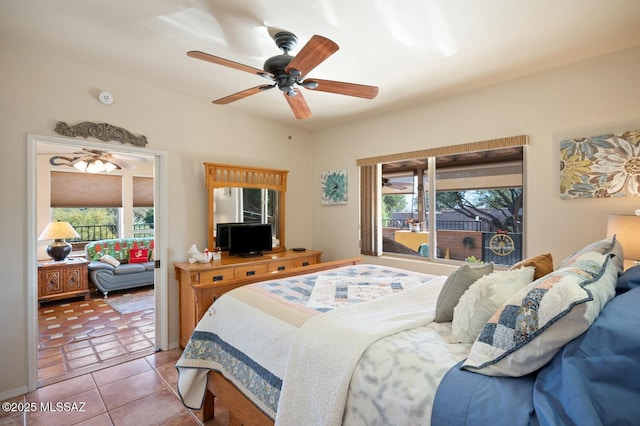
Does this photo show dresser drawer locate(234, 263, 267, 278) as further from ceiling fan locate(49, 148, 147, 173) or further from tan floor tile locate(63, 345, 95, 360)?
ceiling fan locate(49, 148, 147, 173)

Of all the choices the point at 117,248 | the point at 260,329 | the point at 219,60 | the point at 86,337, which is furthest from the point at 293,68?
the point at 117,248

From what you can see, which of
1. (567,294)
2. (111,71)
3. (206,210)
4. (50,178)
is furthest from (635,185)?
(50,178)

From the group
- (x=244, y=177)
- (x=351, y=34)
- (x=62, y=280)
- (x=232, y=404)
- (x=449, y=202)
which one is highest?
(x=351, y=34)

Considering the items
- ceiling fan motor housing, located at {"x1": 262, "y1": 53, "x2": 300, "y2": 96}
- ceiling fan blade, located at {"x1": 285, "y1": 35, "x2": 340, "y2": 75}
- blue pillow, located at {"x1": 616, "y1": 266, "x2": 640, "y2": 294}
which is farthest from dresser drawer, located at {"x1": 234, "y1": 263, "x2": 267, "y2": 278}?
blue pillow, located at {"x1": 616, "y1": 266, "x2": 640, "y2": 294}

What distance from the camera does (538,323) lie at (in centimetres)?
98

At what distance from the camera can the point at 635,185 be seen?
229 cm

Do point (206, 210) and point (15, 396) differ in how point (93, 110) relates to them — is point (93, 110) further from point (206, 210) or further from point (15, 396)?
point (15, 396)

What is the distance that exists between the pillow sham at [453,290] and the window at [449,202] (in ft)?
5.87

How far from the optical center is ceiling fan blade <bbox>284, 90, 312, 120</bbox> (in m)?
2.34

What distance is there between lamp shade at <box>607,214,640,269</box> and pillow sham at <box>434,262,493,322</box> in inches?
46.3

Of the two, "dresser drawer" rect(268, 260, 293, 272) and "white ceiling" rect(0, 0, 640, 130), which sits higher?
"white ceiling" rect(0, 0, 640, 130)

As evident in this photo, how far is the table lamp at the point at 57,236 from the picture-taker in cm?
479

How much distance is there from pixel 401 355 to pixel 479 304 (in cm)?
39

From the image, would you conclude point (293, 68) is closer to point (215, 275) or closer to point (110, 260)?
point (215, 275)
